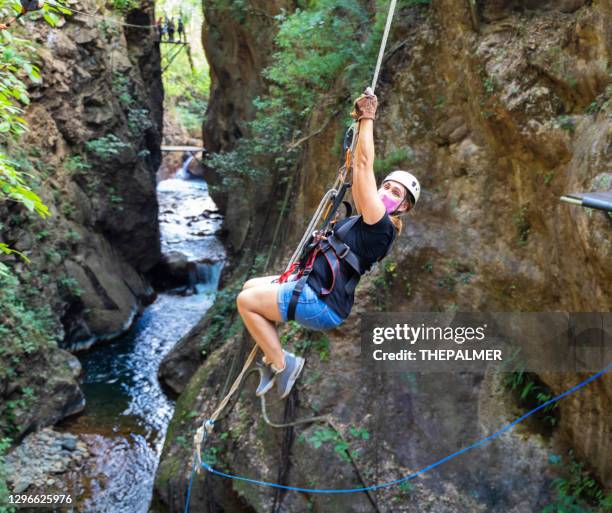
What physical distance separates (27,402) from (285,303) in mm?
6501

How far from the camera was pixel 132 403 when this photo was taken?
992 cm

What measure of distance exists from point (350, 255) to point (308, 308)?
0.41 m

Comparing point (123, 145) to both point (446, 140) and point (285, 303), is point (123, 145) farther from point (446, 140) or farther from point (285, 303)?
point (285, 303)

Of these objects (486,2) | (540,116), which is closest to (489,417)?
(540,116)

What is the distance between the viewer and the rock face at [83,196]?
8992mm

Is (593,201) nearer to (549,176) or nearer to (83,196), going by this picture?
(549,176)

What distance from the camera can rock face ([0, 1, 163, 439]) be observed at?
8992 mm

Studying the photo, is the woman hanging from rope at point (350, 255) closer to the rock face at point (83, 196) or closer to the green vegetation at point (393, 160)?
the green vegetation at point (393, 160)

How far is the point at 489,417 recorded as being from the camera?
523 centimetres

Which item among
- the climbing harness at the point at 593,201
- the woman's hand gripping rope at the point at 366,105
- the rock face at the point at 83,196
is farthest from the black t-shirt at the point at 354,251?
the rock face at the point at 83,196

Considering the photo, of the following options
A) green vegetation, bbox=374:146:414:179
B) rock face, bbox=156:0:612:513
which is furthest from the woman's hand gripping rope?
green vegetation, bbox=374:146:414:179

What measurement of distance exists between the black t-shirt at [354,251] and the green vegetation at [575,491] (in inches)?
108

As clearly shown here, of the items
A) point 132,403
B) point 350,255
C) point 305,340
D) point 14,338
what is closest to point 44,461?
point 14,338

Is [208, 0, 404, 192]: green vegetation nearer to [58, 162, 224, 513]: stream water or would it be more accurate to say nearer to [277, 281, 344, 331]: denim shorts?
[277, 281, 344, 331]: denim shorts
